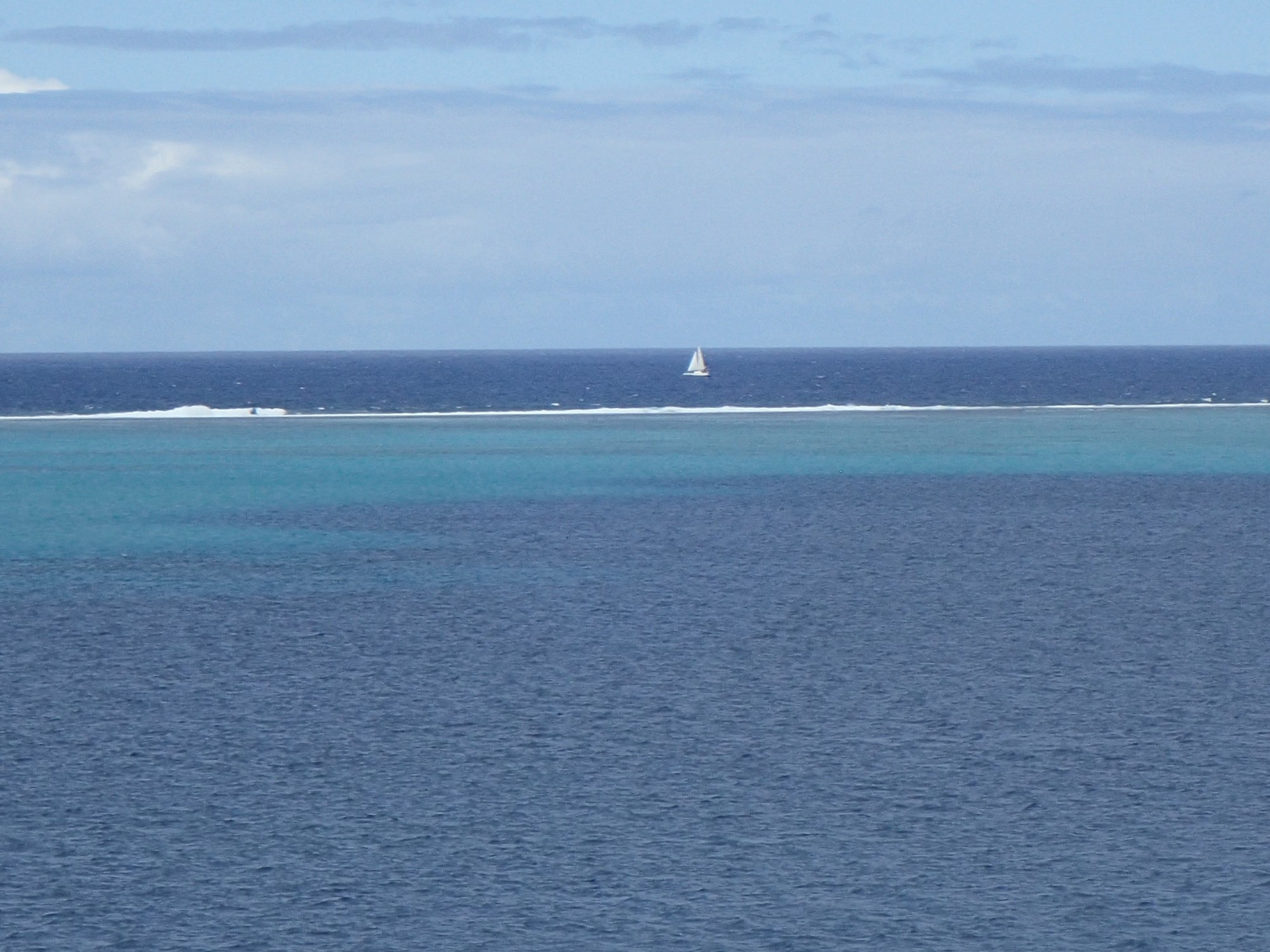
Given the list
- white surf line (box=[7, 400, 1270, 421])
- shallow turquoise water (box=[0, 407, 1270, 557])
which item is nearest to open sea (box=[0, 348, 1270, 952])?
shallow turquoise water (box=[0, 407, 1270, 557])

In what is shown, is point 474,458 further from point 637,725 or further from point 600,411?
point 637,725

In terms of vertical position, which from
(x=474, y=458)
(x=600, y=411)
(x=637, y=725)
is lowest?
(x=637, y=725)

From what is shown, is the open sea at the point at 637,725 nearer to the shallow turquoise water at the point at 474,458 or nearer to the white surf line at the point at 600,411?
the shallow turquoise water at the point at 474,458

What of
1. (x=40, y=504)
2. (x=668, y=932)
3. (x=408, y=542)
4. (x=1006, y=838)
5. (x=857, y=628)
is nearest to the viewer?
(x=668, y=932)

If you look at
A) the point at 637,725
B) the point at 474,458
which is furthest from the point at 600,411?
the point at 637,725

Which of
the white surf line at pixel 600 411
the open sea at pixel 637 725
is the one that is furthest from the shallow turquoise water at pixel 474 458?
the white surf line at pixel 600 411

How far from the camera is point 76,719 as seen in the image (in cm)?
2659

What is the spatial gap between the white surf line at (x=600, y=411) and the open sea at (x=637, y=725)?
65.0m

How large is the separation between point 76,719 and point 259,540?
26320 millimetres

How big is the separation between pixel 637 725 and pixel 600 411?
108m

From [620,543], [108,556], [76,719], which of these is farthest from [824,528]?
[76,719]

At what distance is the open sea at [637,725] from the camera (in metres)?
18.3

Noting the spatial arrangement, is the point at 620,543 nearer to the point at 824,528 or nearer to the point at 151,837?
the point at 824,528

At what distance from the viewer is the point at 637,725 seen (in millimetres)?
26266
